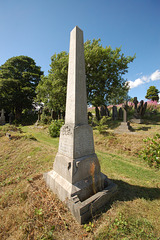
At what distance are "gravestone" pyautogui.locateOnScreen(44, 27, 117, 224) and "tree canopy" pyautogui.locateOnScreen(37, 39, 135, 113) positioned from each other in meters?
9.54

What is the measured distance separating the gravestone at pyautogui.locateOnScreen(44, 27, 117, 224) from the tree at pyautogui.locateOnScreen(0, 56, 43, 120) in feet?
75.9

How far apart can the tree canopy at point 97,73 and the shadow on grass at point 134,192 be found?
32.9 ft

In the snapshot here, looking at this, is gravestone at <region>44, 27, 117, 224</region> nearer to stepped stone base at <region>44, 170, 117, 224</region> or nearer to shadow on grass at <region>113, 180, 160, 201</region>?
stepped stone base at <region>44, 170, 117, 224</region>

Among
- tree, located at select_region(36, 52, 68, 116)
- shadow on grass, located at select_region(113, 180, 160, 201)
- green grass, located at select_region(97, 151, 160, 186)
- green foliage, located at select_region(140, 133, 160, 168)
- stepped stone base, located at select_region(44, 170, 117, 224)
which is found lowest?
green grass, located at select_region(97, 151, 160, 186)

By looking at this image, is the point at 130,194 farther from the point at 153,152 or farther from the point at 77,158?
the point at 153,152

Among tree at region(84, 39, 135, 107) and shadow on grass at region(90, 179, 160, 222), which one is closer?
shadow on grass at region(90, 179, 160, 222)

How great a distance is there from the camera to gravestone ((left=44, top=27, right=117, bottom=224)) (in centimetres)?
253

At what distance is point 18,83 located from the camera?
23.1 metres

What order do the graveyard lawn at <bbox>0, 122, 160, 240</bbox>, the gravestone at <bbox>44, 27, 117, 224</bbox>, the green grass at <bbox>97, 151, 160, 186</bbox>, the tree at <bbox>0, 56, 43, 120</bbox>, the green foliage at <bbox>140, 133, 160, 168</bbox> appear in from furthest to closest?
the tree at <bbox>0, 56, 43, 120</bbox>, the green grass at <bbox>97, 151, 160, 186</bbox>, the green foliage at <bbox>140, 133, 160, 168</bbox>, the gravestone at <bbox>44, 27, 117, 224</bbox>, the graveyard lawn at <bbox>0, 122, 160, 240</bbox>

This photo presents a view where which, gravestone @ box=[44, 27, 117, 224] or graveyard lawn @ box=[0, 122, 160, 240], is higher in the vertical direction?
gravestone @ box=[44, 27, 117, 224]

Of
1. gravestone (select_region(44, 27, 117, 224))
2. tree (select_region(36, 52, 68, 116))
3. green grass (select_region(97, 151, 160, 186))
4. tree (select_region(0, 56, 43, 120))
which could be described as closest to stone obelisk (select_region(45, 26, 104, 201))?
gravestone (select_region(44, 27, 117, 224))

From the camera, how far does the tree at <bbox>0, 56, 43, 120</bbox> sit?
2195cm

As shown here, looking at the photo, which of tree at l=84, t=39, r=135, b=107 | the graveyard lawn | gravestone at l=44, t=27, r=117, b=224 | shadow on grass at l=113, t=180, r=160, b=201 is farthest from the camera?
tree at l=84, t=39, r=135, b=107

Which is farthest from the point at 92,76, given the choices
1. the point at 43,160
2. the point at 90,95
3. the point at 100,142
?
the point at 43,160
